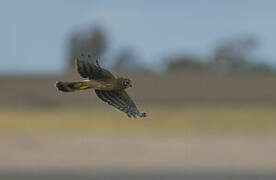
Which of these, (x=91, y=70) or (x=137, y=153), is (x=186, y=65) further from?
(x=137, y=153)

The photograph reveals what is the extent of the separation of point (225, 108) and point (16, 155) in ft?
72.1

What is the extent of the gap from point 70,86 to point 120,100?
28cm

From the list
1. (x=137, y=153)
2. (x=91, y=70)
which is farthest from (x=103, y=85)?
(x=137, y=153)

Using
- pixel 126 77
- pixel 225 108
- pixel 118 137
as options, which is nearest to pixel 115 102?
pixel 126 77

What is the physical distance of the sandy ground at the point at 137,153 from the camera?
2621 inches

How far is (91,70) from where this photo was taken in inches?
187

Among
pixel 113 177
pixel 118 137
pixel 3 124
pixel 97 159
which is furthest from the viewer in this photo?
pixel 3 124

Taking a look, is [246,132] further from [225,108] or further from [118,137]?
[118,137]

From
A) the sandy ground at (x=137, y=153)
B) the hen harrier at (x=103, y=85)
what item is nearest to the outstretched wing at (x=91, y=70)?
the hen harrier at (x=103, y=85)

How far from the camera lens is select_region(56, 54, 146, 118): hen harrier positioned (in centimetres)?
473

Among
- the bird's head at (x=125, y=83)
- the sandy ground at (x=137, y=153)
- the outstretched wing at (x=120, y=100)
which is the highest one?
the sandy ground at (x=137, y=153)

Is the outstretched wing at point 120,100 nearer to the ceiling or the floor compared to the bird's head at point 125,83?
nearer to the floor

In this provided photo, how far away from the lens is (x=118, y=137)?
77875mm

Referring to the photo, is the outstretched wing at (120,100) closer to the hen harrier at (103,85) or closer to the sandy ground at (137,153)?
the hen harrier at (103,85)
